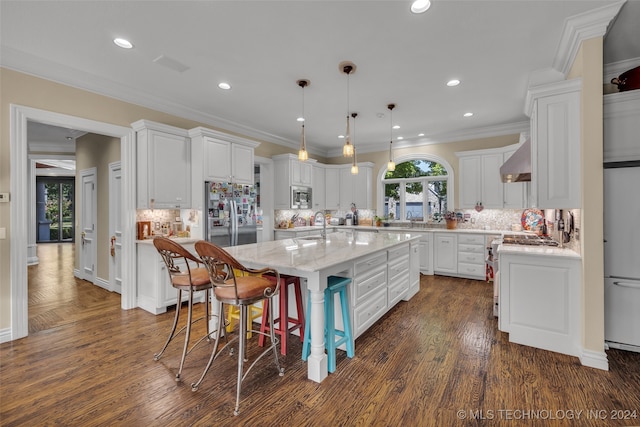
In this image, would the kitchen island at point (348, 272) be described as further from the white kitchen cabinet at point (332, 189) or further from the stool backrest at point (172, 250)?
the white kitchen cabinet at point (332, 189)

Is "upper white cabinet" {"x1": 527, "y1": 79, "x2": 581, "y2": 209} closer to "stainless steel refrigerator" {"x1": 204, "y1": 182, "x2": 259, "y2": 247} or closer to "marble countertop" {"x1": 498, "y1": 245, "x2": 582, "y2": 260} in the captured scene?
"marble countertop" {"x1": 498, "y1": 245, "x2": 582, "y2": 260}

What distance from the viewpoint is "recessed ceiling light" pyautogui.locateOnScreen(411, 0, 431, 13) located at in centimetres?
224

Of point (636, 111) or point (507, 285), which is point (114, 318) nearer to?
point (507, 285)

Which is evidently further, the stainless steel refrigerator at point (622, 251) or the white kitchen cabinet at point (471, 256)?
the white kitchen cabinet at point (471, 256)

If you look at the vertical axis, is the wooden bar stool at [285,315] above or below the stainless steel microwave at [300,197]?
below

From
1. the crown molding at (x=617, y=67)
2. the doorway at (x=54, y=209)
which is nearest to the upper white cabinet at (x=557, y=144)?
the crown molding at (x=617, y=67)

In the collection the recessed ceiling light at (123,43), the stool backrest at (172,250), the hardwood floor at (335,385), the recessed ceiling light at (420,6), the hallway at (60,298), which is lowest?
the hardwood floor at (335,385)

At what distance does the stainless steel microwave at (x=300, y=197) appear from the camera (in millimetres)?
6293

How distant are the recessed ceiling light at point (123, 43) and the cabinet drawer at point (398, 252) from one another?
11.2 feet

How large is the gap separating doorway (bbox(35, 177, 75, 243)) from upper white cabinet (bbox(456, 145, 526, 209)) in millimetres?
12287

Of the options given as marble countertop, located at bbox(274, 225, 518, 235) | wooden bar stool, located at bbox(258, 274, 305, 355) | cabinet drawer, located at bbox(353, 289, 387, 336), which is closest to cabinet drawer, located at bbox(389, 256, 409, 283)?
cabinet drawer, located at bbox(353, 289, 387, 336)

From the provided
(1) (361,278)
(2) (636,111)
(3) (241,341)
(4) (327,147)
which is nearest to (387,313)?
(1) (361,278)

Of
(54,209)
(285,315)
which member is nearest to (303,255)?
(285,315)

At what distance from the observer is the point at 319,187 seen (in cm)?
712
